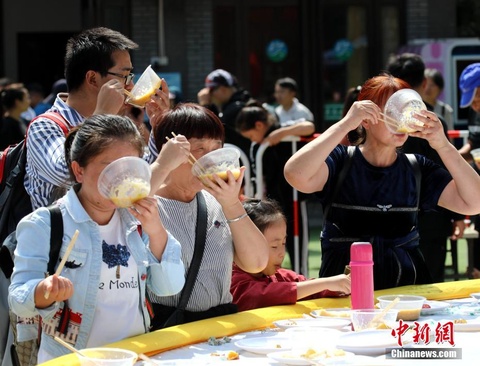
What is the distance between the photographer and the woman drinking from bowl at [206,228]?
12.7ft

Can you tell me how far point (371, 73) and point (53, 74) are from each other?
590cm

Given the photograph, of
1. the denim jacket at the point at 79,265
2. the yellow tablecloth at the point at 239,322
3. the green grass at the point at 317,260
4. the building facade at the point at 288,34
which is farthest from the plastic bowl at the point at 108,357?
the building facade at the point at 288,34

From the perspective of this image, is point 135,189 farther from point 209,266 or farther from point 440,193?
point 440,193

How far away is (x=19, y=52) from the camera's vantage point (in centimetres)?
1767

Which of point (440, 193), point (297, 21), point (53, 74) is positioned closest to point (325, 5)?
point (297, 21)

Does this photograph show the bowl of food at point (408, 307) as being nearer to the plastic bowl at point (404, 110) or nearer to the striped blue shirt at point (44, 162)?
the plastic bowl at point (404, 110)

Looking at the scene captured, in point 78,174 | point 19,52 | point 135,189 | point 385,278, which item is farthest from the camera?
point 19,52

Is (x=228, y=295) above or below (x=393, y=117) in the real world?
below

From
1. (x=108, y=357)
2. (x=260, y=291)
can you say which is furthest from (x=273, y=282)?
(x=108, y=357)

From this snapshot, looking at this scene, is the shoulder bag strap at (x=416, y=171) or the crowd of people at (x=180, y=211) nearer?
the crowd of people at (x=180, y=211)

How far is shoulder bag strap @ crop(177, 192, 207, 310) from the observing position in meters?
3.85

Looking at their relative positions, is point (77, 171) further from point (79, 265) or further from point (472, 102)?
point (472, 102)

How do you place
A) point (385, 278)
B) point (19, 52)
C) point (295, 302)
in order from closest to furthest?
point (295, 302), point (385, 278), point (19, 52)

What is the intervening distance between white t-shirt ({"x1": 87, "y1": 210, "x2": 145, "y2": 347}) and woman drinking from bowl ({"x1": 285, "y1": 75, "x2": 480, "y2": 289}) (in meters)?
1.12
